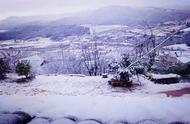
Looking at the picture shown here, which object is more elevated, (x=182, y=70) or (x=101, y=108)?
(x=101, y=108)

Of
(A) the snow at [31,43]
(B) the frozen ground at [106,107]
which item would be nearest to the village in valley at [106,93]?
(B) the frozen ground at [106,107]

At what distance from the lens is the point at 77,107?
3.49 metres

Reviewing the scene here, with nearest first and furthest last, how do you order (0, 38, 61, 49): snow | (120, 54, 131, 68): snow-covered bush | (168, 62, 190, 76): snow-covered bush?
(120, 54, 131, 68): snow-covered bush
(168, 62, 190, 76): snow-covered bush
(0, 38, 61, 49): snow

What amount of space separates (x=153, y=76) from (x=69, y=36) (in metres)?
48.4

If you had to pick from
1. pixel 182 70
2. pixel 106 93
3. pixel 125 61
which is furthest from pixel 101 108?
pixel 182 70

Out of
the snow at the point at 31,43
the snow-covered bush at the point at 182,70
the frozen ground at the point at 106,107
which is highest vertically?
the frozen ground at the point at 106,107

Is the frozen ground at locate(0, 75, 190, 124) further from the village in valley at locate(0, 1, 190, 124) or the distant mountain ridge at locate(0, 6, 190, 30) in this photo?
the distant mountain ridge at locate(0, 6, 190, 30)

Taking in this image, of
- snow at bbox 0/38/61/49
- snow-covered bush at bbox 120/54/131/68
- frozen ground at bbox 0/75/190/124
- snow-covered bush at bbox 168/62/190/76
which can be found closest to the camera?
frozen ground at bbox 0/75/190/124

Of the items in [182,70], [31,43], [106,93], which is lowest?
[31,43]

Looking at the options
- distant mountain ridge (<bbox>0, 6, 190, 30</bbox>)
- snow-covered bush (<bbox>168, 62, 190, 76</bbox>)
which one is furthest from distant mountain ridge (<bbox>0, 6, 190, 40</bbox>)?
snow-covered bush (<bbox>168, 62, 190, 76</bbox>)

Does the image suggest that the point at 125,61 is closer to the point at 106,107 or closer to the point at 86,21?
the point at 106,107

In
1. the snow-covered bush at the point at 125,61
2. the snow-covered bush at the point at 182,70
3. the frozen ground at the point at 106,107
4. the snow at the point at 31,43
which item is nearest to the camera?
the frozen ground at the point at 106,107

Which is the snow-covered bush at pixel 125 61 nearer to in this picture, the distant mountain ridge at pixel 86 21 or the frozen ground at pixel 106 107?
the frozen ground at pixel 106 107

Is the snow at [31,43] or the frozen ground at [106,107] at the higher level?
the frozen ground at [106,107]
